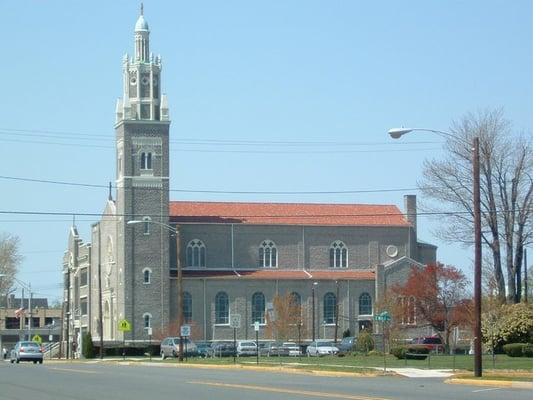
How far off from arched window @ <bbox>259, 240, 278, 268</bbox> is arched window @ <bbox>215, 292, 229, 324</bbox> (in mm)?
6209

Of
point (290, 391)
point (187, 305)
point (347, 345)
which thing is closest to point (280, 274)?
point (187, 305)

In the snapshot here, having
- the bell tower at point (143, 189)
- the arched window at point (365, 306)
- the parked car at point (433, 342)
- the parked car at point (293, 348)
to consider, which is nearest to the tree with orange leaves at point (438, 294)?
the parked car at point (433, 342)

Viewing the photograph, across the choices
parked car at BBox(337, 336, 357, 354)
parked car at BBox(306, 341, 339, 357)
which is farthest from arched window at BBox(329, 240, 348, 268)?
parked car at BBox(306, 341, 339, 357)

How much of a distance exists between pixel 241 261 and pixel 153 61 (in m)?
20.3

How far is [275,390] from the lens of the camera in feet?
103

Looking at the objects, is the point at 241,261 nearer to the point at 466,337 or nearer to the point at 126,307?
the point at 126,307

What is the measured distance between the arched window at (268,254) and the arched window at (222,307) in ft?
20.4

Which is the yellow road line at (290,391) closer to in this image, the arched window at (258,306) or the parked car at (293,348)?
the parked car at (293,348)

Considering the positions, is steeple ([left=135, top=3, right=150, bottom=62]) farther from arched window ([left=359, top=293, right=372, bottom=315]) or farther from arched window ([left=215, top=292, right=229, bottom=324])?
arched window ([left=359, top=293, right=372, bottom=315])

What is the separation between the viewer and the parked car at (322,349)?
269 feet

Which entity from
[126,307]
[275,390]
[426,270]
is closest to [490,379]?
[275,390]

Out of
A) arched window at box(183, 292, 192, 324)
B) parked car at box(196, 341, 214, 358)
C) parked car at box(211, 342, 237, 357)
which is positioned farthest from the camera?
arched window at box(183, 292, 192, 324)

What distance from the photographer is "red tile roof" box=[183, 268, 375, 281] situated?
106875 mm

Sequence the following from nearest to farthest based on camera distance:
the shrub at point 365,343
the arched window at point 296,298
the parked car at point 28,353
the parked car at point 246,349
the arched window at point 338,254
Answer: the parked car at point 28,353
the shrub at point 365,343
the parked car at point 246,349
the arched window at point 296,298
the arched window at point 338,254
